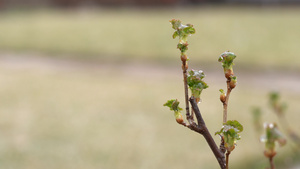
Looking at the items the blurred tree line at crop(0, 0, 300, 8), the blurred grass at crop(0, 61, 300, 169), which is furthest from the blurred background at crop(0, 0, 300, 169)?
the blurred tree line at crop(0, 0, 300, 8)

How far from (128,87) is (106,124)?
1680 mm

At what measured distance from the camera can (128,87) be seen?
5.18 metres

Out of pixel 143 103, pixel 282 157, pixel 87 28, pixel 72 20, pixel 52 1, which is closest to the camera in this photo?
pixel 282 157

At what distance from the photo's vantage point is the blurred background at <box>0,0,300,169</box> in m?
2.82

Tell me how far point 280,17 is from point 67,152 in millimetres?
10039

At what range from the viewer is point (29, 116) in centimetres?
371

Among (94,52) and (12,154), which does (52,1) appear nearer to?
(94,52)

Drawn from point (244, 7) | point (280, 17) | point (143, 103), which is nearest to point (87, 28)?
point (280, 17)

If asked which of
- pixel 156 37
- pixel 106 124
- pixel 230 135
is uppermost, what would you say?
pixel 156 37

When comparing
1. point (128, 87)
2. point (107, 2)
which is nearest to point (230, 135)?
point (128, 87)

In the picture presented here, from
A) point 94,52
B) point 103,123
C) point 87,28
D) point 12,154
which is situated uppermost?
point 87,28

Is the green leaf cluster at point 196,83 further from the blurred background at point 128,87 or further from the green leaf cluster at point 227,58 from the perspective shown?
the blurred background at point 128,87

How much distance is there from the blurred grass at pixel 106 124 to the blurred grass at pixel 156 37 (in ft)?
7.25

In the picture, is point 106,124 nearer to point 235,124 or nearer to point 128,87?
point 128,87
